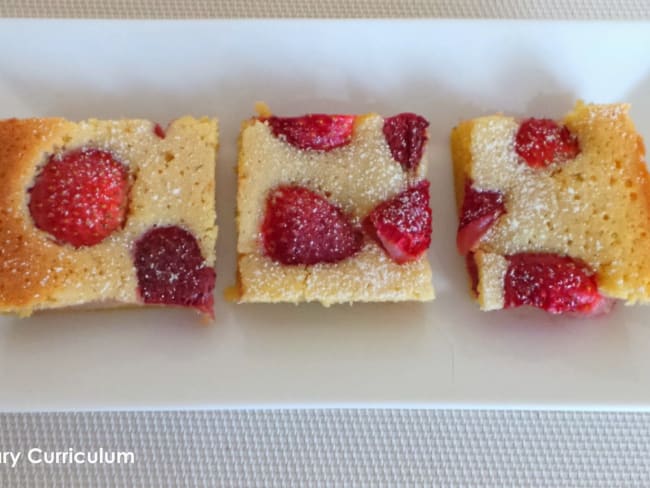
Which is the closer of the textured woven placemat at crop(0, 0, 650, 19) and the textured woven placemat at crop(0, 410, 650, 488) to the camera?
the textured woven placemat at crop(0, 410, 650, 488)

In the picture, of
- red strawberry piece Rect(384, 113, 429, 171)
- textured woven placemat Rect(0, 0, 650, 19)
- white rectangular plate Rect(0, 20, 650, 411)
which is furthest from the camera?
textured woven placemat Rect(0, 0, 650, 19)

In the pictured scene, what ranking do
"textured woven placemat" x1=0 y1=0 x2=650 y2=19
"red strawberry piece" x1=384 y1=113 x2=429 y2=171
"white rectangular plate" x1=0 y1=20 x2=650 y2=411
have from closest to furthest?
"white rectangular plate" x1=0 y1=20 x2=650 y2=411 → "red strawberry piece" x1=384 y1=113 x2=429 y2=171 → "textured woven placemat" x1=0 y1=0 x2=650 y2=19

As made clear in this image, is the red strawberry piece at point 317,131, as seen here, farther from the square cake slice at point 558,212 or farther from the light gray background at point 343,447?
the light gray background at point 343,447

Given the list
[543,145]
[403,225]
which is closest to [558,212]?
[543,145]

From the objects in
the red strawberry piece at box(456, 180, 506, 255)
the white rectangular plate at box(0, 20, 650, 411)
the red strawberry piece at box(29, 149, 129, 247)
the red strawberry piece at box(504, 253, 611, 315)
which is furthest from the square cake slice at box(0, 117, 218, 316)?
the red strawberry piece at box(504, 253, 611, 315)

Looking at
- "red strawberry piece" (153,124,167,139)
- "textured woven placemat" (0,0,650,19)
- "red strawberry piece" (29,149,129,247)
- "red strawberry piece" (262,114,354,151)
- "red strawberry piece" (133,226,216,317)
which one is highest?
"textured woven placemat" (0,0,650,19)

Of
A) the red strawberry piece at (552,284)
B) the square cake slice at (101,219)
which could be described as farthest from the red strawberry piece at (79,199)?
the red strawberry piece at (552,284)

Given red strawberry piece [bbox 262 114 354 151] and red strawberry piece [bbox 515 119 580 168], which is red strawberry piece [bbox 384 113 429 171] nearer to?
red strawberry piece [bbox 262 114 354 151]

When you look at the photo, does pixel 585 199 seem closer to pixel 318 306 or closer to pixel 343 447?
pixel 318 306
